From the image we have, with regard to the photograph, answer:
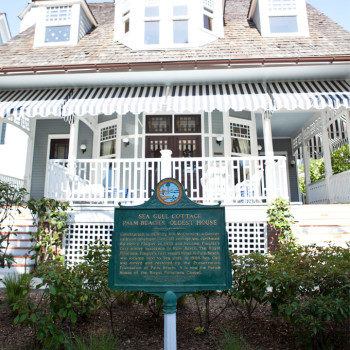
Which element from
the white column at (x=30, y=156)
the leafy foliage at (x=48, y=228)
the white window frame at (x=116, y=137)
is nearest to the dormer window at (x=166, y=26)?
the white window frame at (x=116, y=137)

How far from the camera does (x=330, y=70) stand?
8531 mm

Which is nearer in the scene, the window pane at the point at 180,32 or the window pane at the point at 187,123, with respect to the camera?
the window pane at the point at 180,32

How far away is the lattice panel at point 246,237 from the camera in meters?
7.13

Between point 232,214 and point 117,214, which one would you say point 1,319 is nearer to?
point 117,214

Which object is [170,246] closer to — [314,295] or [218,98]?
[314,295]

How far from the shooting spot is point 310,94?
26.8ft

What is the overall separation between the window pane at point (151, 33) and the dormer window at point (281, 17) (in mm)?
3828

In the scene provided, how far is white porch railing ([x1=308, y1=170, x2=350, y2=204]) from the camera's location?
9477 millimetres

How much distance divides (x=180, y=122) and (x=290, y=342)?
8449 millimetres

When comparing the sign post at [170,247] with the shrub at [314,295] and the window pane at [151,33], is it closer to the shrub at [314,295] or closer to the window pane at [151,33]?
the shrub at [314,295]

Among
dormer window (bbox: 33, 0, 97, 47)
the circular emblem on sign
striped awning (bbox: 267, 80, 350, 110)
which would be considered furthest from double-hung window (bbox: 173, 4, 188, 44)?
the circular emblem on sign

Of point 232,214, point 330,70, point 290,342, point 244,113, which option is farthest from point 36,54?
point 290,342

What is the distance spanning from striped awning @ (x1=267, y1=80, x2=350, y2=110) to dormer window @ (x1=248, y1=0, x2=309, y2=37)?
2712 millimetres

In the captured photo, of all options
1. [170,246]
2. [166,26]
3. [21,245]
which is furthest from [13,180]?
[170,246]
